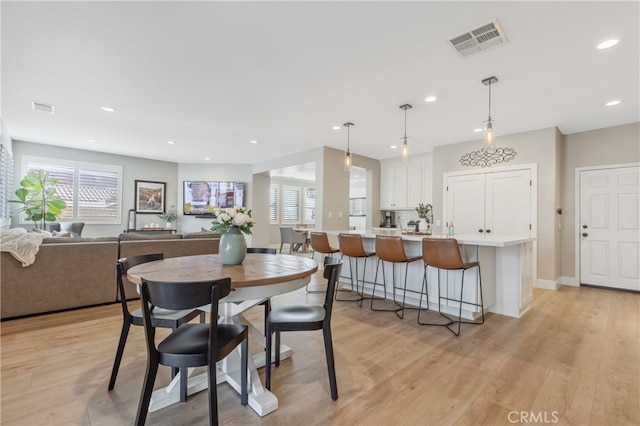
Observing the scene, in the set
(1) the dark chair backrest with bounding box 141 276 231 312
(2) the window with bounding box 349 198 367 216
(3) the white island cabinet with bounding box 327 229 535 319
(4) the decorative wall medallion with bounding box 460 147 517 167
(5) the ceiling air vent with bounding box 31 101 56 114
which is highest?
(5) the ceiling air vent with bounding box 31 101 56 114

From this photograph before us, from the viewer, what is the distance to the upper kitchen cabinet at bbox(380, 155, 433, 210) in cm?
663

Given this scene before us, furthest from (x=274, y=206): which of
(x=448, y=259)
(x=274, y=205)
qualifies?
(x=448, y=259)

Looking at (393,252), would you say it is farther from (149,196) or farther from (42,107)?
(149,196)

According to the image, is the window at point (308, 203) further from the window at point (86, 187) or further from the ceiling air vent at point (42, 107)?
the ceiling air vent at point (42, 107)

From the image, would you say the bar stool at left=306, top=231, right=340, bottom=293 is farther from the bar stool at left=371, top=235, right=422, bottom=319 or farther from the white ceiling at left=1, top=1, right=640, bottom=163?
the white ceiling at left=1, top=1, right=640, bottom=163

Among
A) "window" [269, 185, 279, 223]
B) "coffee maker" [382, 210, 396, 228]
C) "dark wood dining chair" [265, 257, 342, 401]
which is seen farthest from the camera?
"window" [269, 185, 279, 223]

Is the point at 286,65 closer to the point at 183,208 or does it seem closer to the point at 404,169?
the point at 404,169

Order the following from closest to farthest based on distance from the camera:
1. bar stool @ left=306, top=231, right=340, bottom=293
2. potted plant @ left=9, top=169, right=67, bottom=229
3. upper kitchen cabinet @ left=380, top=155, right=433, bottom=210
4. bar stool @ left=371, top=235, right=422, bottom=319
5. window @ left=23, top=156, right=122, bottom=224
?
bar stool @ left=371, top=235, right=422, bottom=319
bar stool @ left=306, top=231, right=340, bottom=293
potted plant @ left=9, top=169, right=67, bottom=229
window @ left=23, top=156, right=122, bottom=224
upper kitchen cabinet @ left=380, top=155, right=433, bottom=210

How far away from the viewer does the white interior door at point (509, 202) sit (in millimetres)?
4848

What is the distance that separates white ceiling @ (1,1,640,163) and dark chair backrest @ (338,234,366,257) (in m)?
1.72

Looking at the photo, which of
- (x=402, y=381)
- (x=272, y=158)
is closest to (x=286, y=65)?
(x=402, y=381)

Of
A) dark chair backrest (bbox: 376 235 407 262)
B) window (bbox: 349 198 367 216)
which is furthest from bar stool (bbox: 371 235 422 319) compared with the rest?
window (bbox: 349 198 367 216)

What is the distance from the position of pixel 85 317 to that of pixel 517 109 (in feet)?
18.9

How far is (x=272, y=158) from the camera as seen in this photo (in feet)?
24.7
